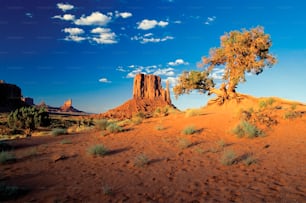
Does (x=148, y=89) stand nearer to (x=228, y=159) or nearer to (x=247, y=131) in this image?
(x=247, y=131)

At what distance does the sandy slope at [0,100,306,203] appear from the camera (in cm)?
612

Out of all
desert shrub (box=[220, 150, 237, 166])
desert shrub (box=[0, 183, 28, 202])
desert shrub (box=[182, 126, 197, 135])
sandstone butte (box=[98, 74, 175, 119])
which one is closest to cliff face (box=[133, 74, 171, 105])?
sandstone butte (box=[98, 74, 175, 119])

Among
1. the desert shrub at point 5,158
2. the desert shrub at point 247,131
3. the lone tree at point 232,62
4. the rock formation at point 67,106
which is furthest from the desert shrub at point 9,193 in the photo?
the rock formation at point 67,106

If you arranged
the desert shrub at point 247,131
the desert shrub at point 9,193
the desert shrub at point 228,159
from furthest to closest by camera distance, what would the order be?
the desert shrub at point 247,131, the desert shrub at point 228,159, the desert shrub at point 9,193

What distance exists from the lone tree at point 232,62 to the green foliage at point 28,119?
1518cm

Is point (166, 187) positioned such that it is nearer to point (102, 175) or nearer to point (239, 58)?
point (102, 175)

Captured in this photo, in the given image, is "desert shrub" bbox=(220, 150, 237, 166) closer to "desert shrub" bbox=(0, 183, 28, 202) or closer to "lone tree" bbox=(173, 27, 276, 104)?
"desert shrub" bbox=(0, 183, 28, 202)

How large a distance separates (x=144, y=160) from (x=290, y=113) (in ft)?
40.4

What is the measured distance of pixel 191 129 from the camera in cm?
1495

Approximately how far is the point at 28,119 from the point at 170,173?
2236cm

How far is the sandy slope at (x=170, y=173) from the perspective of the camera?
6.12 m

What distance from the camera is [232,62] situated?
25047mm

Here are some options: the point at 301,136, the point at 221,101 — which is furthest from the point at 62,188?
the point at 221,101

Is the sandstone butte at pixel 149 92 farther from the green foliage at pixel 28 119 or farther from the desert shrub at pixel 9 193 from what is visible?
the desert shrub at pixel 9 193
